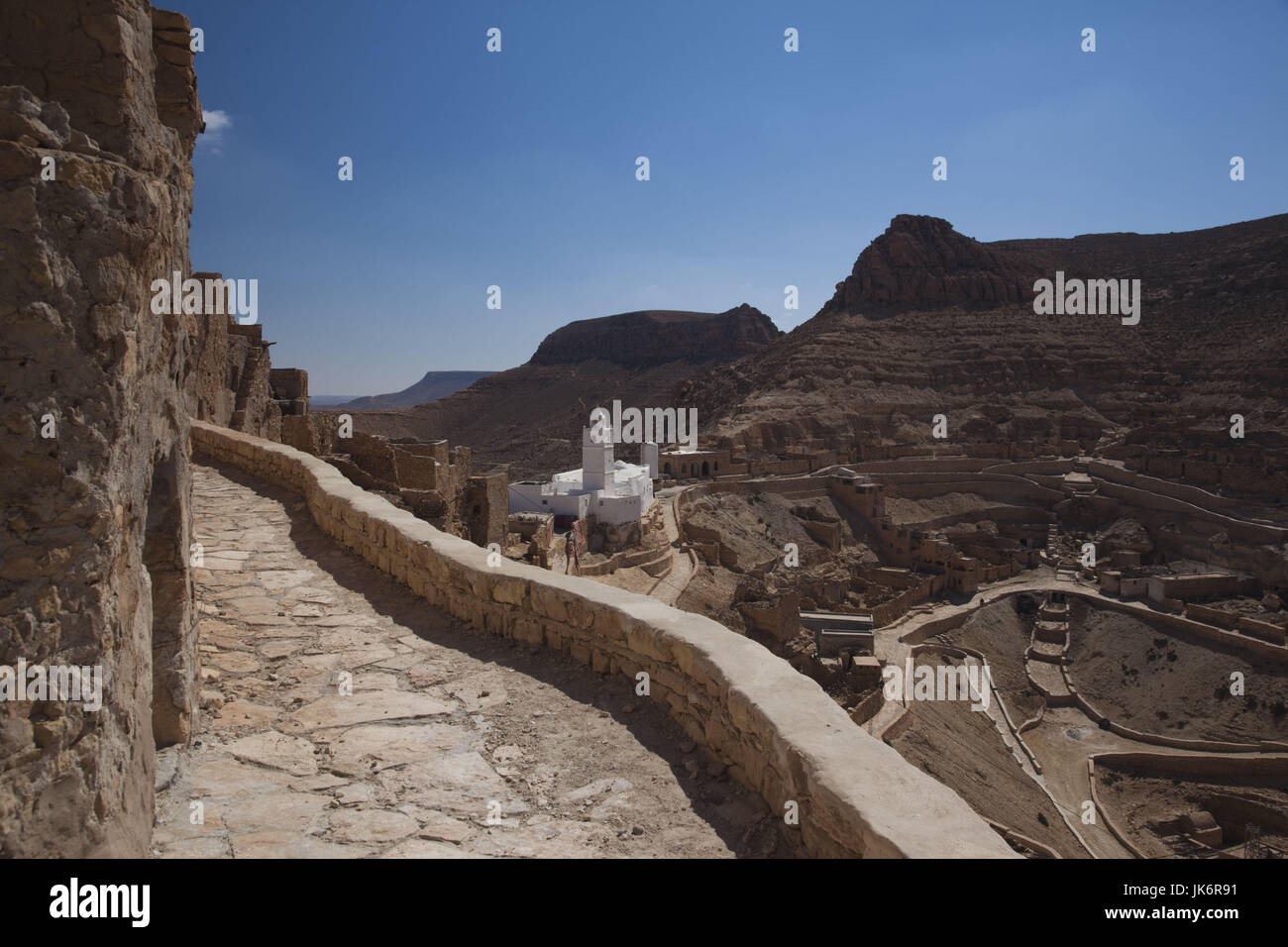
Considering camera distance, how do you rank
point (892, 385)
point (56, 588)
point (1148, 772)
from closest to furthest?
point (56, 588), point (1148, 772), point (892, 385)

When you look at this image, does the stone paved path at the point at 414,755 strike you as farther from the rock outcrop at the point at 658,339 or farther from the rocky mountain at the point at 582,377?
the rock outcrop at the point at 658,339

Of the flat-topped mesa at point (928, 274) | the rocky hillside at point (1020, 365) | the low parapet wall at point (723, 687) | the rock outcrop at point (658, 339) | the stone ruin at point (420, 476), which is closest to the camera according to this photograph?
the low parapet wall at point (723, 687)

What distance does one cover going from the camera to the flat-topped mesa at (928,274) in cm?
5056

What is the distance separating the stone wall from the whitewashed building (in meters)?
19.0

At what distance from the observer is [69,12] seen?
2.28 meters

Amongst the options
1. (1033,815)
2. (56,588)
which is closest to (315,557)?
(56,588)

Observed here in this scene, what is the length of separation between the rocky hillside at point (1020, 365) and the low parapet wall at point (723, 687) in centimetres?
3004

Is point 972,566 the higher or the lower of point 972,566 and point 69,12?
the lower

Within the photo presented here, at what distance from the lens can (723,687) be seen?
3.16 metres

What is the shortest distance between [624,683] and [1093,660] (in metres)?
20.1

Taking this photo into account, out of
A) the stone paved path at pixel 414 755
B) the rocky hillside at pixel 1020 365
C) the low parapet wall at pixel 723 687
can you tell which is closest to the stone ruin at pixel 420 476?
the low parapet wall at pixel 723 687

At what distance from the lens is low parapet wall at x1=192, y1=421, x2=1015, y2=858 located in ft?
7.48
